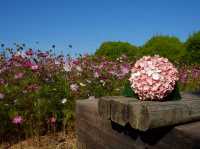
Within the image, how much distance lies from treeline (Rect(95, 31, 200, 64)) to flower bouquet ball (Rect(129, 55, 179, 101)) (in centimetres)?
1324

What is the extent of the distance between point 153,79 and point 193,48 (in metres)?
14.3

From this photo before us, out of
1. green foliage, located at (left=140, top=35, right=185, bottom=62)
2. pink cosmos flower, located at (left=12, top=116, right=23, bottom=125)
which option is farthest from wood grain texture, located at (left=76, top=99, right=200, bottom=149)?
green foliage, located at (left=140, top=35, right=185, bottom=62)

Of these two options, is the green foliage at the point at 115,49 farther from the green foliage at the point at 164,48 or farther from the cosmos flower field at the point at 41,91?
the cosmos flower field at the point at 41,91

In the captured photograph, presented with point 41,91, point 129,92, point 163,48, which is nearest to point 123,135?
point 129,92

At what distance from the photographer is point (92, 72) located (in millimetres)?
5590

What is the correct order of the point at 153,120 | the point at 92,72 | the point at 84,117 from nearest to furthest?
the point at 153,120 → the point at 84,117 → the point at 92,72

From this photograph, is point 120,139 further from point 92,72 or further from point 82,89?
point 92,72

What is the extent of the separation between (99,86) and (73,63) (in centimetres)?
84

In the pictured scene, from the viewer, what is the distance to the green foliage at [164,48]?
55.0ft

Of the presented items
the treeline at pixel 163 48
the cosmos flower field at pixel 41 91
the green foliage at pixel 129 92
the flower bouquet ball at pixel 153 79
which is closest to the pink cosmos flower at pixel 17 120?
the cosmos flower field at pixel 41 91

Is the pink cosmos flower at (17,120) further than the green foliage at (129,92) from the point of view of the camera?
Yes

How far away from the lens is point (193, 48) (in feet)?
53.1

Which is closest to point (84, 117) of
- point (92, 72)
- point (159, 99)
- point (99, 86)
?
point (159, 99)

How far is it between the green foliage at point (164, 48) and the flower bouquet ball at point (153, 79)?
14030 mm
